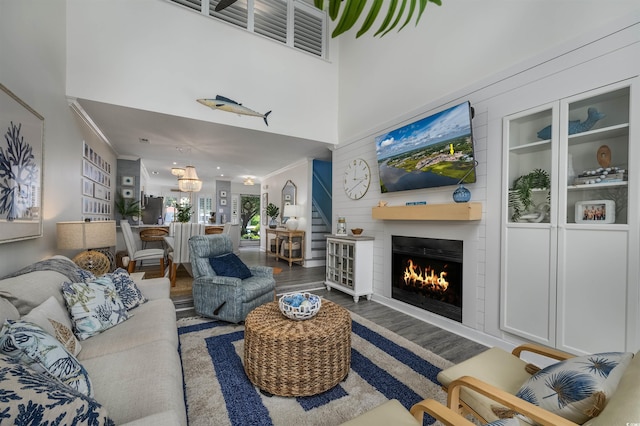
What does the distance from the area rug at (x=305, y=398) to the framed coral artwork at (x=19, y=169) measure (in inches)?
60.9

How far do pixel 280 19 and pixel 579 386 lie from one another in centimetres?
531

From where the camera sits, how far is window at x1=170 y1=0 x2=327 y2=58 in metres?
3.91

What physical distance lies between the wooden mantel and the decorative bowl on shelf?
1.61m

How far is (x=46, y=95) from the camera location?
2502 mm

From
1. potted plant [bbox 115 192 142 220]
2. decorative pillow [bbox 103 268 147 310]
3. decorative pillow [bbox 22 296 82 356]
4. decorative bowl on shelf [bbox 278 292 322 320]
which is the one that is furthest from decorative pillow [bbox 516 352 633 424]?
potted plant [bbox 115 192 142 220]

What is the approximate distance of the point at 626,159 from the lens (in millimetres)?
1801

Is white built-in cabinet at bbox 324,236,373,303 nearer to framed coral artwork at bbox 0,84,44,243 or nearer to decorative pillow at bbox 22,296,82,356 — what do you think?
decorative pillow at bbox 22,296,82,356

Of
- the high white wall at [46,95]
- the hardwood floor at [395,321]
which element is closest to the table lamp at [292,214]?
the hardwood floor at [395,321]

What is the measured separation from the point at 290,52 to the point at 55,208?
3765mm

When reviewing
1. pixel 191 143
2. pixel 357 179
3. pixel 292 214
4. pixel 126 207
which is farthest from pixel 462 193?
pixel 126 207

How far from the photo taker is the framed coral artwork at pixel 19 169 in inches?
71.1

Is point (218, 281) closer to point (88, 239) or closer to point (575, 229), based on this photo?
point (88, 239)

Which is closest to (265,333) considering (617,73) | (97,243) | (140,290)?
(140,290)

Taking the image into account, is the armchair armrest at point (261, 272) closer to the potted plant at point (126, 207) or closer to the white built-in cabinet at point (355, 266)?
the white built-in cabinet at point (355, 266)
